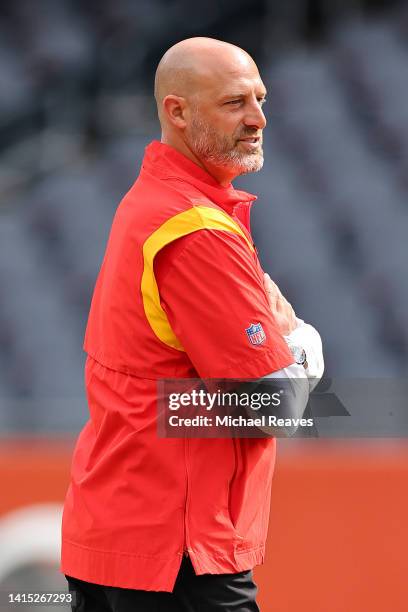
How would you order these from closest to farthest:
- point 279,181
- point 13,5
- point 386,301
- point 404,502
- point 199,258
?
point 199,258
point 404,502
point 386,301
point 279,181
point 13,5

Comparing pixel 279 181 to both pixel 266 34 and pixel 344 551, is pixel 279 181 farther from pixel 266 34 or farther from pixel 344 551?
pixel 344 551

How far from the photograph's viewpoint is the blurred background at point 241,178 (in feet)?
18.1

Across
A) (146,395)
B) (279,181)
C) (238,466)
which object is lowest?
(238,466)

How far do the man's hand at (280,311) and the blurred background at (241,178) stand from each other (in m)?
3.06

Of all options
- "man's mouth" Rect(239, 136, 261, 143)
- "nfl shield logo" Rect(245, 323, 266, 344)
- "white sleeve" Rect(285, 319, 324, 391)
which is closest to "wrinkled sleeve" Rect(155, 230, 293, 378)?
"nfl shield logo" Rect(245, 323, 266, 344)

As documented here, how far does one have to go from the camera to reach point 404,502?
12.4 feet

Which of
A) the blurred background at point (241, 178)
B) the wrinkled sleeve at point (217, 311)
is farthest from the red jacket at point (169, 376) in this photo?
the blurred background at point (241, 178)

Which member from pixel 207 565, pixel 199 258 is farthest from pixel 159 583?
pixel 199 258

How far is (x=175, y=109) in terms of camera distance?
216 cm

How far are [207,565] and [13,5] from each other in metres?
5.03

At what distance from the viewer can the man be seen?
198cm

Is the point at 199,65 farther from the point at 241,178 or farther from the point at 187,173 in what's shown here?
the point at 241,178

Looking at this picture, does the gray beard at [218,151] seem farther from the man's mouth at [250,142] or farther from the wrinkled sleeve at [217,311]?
the wrinkled sleeve at [217,311]

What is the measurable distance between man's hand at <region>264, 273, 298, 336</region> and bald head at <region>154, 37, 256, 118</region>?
346mm
